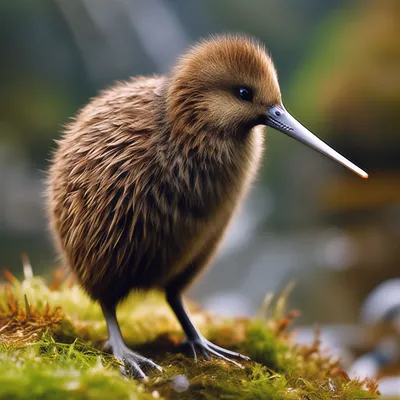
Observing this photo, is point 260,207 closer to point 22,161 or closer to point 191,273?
point 22,161

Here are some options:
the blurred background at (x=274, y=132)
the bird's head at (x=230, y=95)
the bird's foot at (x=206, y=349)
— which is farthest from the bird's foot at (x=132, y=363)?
the blurred background at (x=274, y=132)

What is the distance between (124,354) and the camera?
244 cm

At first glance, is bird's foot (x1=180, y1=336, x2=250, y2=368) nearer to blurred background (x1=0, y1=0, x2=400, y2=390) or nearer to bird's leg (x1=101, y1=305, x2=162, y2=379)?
bird's leg (x1=101, y1=305, x2=162, y2=379)

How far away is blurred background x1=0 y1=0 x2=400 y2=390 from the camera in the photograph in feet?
25.8

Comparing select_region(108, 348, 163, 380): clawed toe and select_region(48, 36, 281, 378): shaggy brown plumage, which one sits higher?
select_region(48, 36, 281, 378): shaggy brown plumage

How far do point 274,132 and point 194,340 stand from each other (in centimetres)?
926

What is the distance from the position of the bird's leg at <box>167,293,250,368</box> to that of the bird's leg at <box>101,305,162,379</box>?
0.29m

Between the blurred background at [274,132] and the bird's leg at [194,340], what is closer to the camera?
the bird's leg at [194,340]

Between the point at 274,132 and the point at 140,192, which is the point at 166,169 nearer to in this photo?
the point at 140,192

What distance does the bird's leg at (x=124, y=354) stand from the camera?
89.4 inches

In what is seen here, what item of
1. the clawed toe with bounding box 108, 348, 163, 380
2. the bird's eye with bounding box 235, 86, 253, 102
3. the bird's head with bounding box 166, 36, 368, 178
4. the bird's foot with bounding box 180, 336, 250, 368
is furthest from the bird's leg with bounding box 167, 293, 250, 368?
the bird's eye with bounding box 235, 86, 253, 102

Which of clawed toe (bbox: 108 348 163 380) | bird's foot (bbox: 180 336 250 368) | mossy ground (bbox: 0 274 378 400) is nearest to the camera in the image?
mossy ground (bbox: 0 274 378 400)

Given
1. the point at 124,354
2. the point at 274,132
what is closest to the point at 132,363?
the point at 124,354

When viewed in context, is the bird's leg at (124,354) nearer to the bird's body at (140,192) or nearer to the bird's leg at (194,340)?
the bird's body at (140,192)
